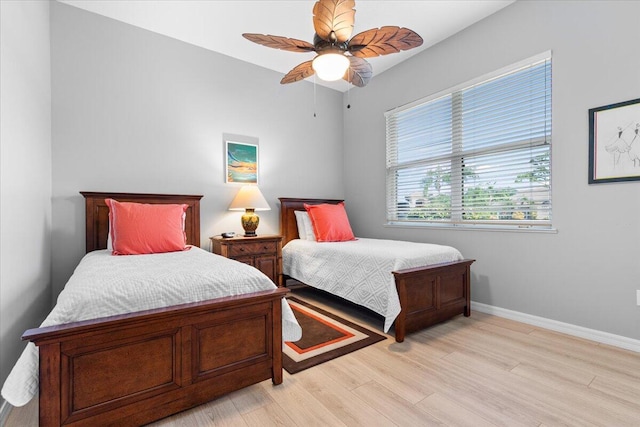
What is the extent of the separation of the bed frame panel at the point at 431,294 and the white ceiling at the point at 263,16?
233 cm

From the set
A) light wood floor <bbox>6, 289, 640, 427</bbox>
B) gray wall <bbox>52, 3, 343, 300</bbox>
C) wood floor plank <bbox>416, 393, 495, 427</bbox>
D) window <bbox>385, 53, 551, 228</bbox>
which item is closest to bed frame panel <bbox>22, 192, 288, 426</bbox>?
light wood floor <bbox>6, 289, 640, 427</bbox>

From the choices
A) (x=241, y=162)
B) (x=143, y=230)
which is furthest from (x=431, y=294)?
(x=241, y=162)

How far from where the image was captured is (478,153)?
3.11 m

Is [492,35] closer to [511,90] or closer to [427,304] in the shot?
[511,90]

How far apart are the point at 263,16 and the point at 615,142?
307 cm

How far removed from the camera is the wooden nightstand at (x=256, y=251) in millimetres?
3268

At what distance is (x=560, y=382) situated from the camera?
1797mm

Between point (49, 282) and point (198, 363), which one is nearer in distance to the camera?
point (198, 363)

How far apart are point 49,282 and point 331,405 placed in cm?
264

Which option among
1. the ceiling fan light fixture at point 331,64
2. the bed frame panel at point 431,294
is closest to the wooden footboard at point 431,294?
the bed frame panel at point 431,294

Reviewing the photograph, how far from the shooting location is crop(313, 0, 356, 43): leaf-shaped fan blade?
1.74m

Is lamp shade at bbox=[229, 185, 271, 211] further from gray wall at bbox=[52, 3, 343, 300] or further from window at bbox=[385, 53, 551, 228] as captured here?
window at bbox=[385, 53, 551, 228]

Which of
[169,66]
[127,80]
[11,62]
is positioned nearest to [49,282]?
[11,62]

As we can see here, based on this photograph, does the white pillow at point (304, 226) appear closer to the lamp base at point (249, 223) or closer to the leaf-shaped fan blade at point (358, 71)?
the lamp base at point (249, 223)
